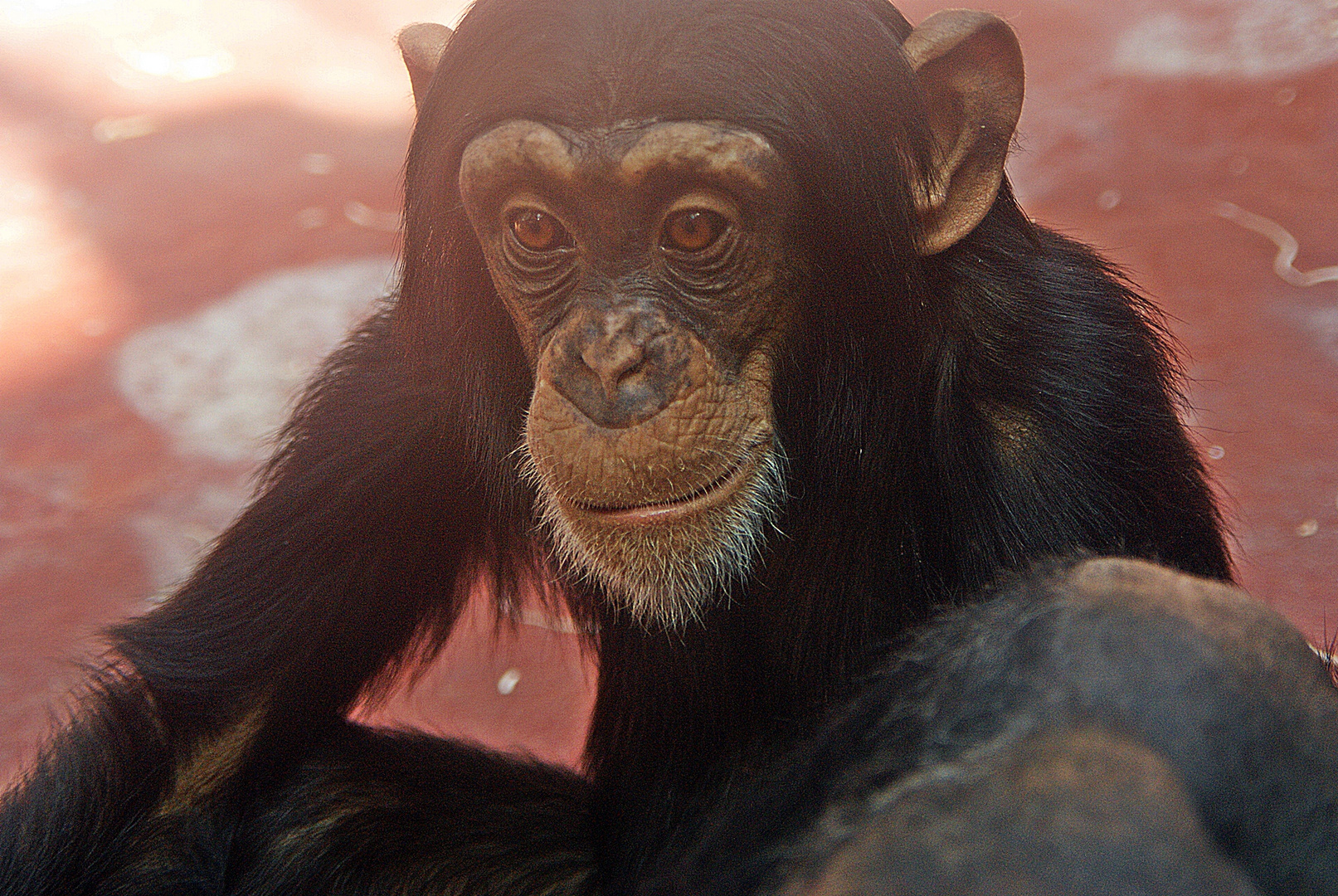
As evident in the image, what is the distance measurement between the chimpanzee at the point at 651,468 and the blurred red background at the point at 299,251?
0.39 meters

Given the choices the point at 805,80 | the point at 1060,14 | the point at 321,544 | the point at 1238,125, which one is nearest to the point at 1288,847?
the point at 805,80

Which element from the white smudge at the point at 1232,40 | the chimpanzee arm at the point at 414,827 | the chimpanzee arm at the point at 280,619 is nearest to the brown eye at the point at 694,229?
the chimpanzee arm at the point at 280,619

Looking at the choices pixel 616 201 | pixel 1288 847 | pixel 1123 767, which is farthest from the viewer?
pixel 616 201

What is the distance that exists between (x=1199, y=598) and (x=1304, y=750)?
180 mm

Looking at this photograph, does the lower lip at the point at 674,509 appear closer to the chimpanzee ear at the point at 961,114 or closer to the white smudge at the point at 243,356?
the chimpanzee ear at the point at 961,114

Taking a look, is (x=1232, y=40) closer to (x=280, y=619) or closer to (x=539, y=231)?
(x=539, y=231)

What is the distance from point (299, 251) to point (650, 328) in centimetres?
361

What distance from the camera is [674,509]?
6.06 ft

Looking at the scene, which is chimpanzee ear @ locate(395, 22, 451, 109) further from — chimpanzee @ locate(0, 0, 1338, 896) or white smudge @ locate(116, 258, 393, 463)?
white smudge @ locate(116, 258, 393, 463)

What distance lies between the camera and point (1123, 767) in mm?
1154

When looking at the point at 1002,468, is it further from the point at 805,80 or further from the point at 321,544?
the point at 321,544

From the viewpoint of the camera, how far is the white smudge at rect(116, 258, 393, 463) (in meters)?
4.23

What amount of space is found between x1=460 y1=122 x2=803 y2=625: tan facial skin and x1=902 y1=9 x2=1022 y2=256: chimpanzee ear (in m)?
0.27

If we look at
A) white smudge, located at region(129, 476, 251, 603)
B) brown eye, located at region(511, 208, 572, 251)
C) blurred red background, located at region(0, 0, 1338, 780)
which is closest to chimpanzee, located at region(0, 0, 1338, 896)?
brown eye, located at region(511, 208, 572, 251)
